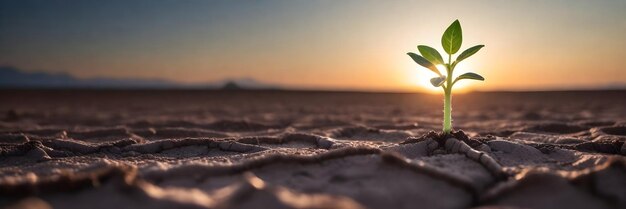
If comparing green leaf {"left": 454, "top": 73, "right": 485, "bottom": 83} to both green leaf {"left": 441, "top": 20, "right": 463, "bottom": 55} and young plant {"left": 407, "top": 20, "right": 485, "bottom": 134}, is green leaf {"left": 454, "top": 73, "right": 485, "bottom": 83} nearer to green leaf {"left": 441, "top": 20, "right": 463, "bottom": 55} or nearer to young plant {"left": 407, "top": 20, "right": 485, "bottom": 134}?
young plant {"left": 407, "top": 20, "right": 485, "bottom": 134}

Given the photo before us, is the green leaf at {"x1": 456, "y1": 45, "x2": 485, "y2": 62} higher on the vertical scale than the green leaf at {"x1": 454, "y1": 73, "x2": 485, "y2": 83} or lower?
higher

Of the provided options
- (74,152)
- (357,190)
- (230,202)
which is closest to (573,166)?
(357,190)

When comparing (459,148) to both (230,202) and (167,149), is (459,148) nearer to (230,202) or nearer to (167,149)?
(230,202)

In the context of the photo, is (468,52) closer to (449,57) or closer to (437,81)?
(449,57)

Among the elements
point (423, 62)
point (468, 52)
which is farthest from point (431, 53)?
point (468, 52)

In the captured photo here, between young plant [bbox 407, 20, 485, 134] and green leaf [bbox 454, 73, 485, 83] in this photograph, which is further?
young plant [bbox 407, 20, 485, 134]

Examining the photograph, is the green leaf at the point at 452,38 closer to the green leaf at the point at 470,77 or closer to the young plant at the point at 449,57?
the young plant at the point at 449,57

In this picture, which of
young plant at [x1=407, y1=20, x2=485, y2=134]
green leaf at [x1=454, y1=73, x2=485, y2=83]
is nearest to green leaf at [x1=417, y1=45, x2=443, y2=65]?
young plant at [x1=407, y1=20, x2=485, y2=134]
